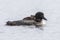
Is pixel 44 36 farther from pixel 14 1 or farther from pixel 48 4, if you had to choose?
pixel 14 1

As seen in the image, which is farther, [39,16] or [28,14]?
[28,14]

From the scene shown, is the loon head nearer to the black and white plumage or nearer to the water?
the black and white plumage

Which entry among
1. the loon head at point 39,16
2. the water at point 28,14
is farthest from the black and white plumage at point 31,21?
the water at point 28,14

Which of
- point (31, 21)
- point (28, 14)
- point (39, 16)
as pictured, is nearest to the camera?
point (31, 21)

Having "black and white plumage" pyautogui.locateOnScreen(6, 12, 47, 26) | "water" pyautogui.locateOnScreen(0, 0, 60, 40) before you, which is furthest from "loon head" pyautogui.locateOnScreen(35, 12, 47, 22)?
"water" pyautogui.locateOnScreen(0, 0, 60, 40)

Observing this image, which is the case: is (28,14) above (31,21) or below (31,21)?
above

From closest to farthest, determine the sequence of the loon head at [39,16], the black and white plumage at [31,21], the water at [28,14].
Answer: the water at [28,14] < the black and white plumage at [31,21] < the loon head at [39,16]

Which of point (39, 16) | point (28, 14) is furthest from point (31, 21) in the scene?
point (28, 14)

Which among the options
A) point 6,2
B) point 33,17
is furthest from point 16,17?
point 6,2

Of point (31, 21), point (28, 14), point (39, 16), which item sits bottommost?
point (31, 21)

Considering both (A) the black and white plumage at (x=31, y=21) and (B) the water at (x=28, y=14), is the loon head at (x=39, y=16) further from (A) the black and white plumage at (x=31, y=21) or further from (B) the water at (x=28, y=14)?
(B) the water at (x=28, y=14)

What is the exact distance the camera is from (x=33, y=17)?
1177 inches

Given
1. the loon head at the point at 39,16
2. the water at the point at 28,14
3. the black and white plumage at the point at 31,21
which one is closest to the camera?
the water at the point at 28,14

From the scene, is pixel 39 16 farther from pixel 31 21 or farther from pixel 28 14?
pixel 28 14
